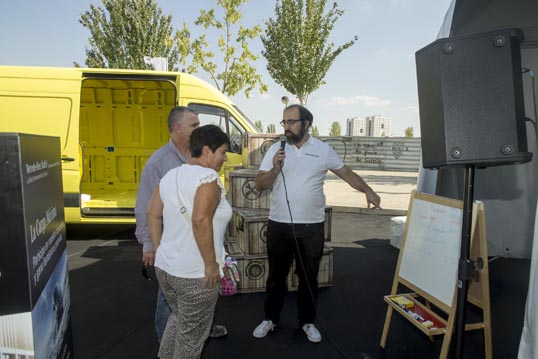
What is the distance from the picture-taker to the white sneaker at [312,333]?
123 inches

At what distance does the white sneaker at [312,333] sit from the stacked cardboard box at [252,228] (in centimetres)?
91

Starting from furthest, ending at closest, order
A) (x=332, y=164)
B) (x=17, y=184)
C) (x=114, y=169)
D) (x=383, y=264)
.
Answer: (x=114, y=169) → (x=383, y=264) → (x=332, y=164) → (x=17, y=184)

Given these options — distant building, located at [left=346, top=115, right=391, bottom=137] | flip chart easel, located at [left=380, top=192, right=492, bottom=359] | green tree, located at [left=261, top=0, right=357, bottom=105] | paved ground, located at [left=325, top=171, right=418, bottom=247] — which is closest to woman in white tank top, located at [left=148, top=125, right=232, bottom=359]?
flip chart easel, located at [left=380, top=192, right=492, bottom=359]

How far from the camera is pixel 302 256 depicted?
3.07 m

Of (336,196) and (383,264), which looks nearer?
(383,264)

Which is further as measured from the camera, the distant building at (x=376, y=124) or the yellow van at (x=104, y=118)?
the distant building at (x=376, y=124)

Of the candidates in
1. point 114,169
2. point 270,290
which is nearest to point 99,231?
point 114,169

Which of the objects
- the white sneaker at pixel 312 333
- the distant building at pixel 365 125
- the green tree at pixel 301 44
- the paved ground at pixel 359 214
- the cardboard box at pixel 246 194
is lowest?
the white sneaker at pixel 312 333

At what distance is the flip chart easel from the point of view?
2510 mm

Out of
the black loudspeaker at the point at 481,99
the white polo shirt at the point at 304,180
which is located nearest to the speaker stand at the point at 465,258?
the black loudspeaker at the point at 481,99

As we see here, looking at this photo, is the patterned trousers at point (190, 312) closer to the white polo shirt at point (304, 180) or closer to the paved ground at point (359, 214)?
the white polo shirt at point (304, 180)

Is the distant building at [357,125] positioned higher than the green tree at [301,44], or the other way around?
the distant building at [357,125]

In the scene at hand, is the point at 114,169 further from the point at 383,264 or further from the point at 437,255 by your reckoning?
the point at 437,255

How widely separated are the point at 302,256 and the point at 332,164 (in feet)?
2.63
